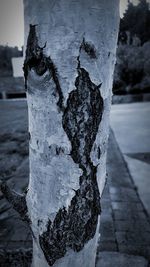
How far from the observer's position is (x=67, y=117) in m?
0.85

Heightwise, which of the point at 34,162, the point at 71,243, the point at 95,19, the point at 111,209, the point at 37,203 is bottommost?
the point at 111,209

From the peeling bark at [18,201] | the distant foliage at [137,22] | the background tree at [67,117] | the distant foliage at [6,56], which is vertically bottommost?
the peeling bark at [18,201]

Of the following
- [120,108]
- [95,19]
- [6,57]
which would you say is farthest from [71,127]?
[6,57]

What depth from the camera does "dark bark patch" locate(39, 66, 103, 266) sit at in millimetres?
840

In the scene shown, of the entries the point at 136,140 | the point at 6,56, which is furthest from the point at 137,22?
the point at 136,140

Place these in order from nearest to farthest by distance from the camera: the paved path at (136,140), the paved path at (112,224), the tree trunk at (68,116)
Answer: the tree trunk at (68,116), the paved path at (112,224), the paved path at (136,140)

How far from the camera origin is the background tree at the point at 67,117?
0.79m

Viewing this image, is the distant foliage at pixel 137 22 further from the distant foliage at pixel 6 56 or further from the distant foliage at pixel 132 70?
the distant foliage at pixel 6 56

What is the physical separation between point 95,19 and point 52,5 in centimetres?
13

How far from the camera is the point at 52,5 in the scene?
75 cm

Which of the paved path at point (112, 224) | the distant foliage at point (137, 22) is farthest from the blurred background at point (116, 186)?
the distant foliage at point (137, 22)

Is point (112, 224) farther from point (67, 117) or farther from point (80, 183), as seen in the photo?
point (67, 117)

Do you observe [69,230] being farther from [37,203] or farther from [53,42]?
[53,42]

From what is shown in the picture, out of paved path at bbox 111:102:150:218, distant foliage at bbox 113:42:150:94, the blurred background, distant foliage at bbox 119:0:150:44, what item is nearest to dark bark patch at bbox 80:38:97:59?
the blurred background
